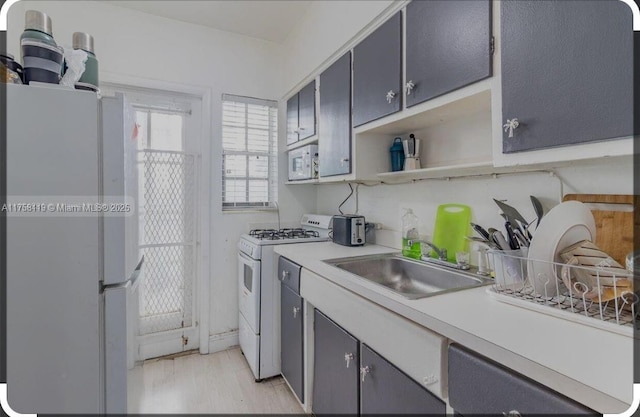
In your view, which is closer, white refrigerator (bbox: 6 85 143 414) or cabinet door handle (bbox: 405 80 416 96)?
white refrigerator (bbox: 6 85 143 414)

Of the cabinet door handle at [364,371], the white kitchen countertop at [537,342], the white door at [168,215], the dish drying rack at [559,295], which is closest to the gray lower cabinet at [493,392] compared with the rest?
the white kitchen countertop at [537,342]

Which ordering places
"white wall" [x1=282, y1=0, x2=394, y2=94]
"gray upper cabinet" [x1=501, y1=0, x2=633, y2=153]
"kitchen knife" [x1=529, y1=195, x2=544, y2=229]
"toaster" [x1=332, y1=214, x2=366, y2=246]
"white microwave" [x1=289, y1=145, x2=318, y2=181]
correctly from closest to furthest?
"gray upper cabinet" [x1=501, y1=0, x2=633, y2=153]
"kitchen knife" [x1=529, y1=195, x2=544, y2=229]
"white wall" [x1=282, y1=0, x2=394, y2=94]
"toaster" [x1=332, y1=214, x2=366, y2=246]
"white microwave" [x1=289, y1=145, x2=318, y2=181]

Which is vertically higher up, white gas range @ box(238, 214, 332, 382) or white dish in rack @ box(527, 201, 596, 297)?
white dish in rack @ box(527, 201, 596, 297)

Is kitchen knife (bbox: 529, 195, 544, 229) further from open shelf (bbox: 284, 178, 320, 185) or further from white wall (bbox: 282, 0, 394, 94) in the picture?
open shelf (bbox: 284, 178, 320, 185)

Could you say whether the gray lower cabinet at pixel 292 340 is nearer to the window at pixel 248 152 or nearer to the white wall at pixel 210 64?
the white wall at pixel 210 64

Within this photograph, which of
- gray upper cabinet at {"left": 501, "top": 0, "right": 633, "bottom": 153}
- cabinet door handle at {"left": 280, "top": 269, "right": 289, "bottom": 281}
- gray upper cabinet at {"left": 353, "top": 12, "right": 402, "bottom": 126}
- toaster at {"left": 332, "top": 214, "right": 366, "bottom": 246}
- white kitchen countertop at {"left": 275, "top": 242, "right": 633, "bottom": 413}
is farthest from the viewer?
toaster at {"left": 332, "top": 214, "right": 366, "bottom": 246}

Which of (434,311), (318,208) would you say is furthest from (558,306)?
Answer: (318,208)

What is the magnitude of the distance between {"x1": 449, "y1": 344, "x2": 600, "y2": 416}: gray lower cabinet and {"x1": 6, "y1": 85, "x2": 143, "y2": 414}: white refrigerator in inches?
41.5

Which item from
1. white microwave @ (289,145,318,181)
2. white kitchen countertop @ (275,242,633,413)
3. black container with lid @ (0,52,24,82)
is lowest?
white kitchen countertop @ (275,242,633,413)

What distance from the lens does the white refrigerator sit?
2.99 ft

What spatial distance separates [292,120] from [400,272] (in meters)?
1.52

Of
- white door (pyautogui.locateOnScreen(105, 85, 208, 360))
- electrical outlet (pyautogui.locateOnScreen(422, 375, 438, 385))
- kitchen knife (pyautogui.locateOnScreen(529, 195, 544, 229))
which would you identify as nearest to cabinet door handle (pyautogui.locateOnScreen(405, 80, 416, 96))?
kitchen knife (pyautogui.locateOnScreen(529, 195, 544, 229))

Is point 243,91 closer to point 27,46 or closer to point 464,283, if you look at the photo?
point 27,46

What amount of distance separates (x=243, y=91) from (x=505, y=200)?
2.12 m
